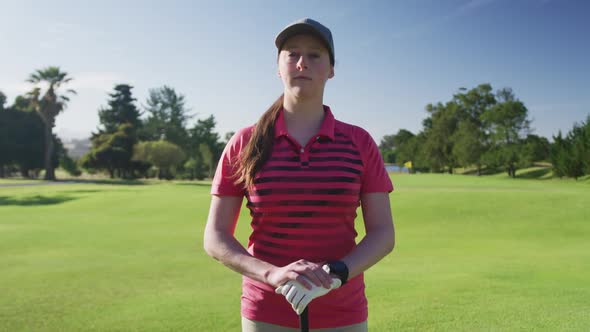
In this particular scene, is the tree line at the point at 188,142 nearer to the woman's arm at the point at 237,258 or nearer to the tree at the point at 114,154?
the tree at the point at 114,154

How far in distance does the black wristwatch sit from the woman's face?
844 mm

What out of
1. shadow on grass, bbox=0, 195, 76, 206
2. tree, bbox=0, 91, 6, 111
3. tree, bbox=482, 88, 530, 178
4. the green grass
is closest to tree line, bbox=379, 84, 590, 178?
tree, bbox=482, 88, 530, 178

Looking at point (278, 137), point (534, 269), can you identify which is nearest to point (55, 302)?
point (278, 137)

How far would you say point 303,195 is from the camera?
2139 mm

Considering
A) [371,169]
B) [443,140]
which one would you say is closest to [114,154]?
[443,140]

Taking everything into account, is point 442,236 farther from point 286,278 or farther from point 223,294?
point 286,278

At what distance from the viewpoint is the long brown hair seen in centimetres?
219

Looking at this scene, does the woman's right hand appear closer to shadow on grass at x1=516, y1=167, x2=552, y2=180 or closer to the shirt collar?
the shirt collar

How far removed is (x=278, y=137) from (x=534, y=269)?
7.79m

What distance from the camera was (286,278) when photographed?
1874mm

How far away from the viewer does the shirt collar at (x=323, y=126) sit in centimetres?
226

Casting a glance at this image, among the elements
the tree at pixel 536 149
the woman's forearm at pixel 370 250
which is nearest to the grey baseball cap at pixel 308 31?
the woman's forearm at pixel 370 250

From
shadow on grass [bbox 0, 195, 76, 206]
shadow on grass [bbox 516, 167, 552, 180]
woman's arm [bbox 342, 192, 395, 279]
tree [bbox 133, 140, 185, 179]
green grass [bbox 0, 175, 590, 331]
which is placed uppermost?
tree [bbox 133, 140, 185, 179]

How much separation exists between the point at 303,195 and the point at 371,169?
1.30 feet
